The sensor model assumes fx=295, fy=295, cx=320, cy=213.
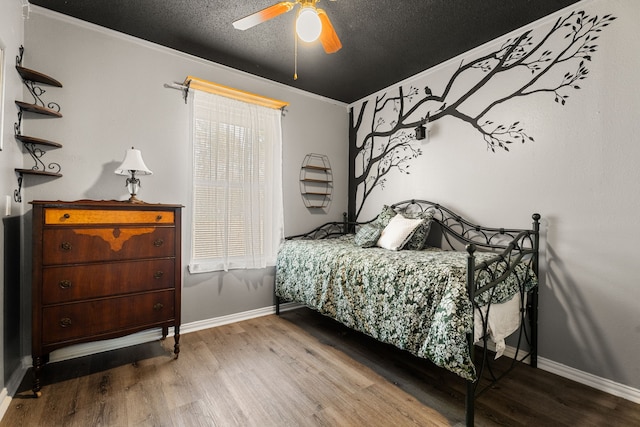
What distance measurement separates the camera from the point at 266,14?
168 cm

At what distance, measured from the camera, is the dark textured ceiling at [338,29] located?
→ 6.73 feet

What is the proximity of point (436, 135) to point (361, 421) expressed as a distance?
245 cm

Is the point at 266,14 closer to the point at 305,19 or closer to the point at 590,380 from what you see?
the point at 305,19

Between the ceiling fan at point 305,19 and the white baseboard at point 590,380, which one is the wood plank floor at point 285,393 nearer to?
the white baseboard at point 590,380

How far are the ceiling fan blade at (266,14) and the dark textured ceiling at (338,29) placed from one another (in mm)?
443

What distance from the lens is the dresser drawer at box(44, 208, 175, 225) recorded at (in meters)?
1.76

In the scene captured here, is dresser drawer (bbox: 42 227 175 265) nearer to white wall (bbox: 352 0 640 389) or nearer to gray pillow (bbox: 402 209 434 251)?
gray pillow (bbox: 402 209 434 251)

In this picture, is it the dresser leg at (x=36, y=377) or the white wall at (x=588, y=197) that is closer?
the dresser leg at (x=36, y=377)

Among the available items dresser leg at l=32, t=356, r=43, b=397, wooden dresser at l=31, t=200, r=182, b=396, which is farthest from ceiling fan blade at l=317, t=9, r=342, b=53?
dresser leg at l=32, t=356, r=43, b=397

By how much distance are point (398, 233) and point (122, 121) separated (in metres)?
2.48

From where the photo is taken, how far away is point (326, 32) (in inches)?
69.6

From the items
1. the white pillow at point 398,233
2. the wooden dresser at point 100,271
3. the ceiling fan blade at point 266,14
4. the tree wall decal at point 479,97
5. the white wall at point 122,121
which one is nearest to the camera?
the ceiling fan blade at point 266,14

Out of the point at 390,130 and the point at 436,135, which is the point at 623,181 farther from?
the point at 390,130

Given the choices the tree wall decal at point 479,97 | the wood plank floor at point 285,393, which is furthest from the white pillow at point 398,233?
the wood plank floor at point 285,393
